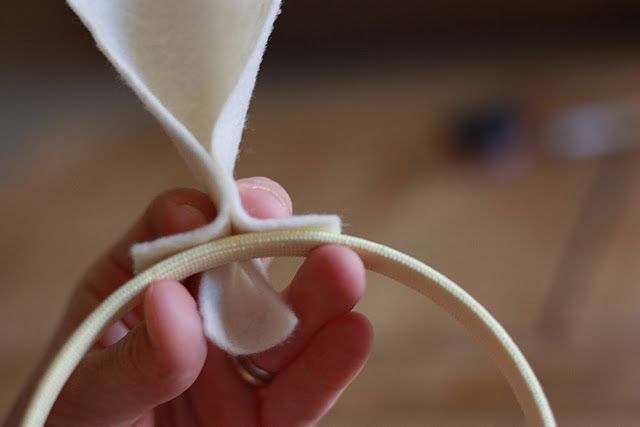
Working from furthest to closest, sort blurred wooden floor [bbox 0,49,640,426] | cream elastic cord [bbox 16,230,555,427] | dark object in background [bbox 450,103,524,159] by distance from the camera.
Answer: dark object in background [bbox 450,103,524,159], blurred wooden floor [bbox 0,49,640,426], cream elastic cord [bbox 16,230,555,427]

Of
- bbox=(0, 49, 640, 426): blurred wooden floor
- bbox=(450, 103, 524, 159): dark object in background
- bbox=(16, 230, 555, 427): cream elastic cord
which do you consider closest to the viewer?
bbox=(16, 230, 555, 427): cream elastic cord

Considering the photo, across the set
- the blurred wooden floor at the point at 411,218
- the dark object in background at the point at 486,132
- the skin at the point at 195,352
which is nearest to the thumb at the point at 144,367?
the skin at the point at 195,352

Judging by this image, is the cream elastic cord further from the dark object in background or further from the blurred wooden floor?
the dark object in background

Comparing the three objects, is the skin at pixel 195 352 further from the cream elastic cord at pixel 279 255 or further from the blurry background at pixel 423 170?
the blurry background at pixel 423 170

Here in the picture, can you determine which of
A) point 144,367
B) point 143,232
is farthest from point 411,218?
point 144,367

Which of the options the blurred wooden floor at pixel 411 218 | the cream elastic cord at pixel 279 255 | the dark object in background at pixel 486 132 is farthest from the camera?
the dark object in background at pixel 486 132

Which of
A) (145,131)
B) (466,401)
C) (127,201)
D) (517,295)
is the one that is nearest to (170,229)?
(466,401)

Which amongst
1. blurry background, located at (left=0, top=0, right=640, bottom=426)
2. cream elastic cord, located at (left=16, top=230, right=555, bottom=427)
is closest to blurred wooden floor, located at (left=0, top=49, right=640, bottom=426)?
blurry background, located at (left=0, top=0, right=640, bottom=426)

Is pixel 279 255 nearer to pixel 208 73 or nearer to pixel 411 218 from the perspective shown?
pixel 208 73
